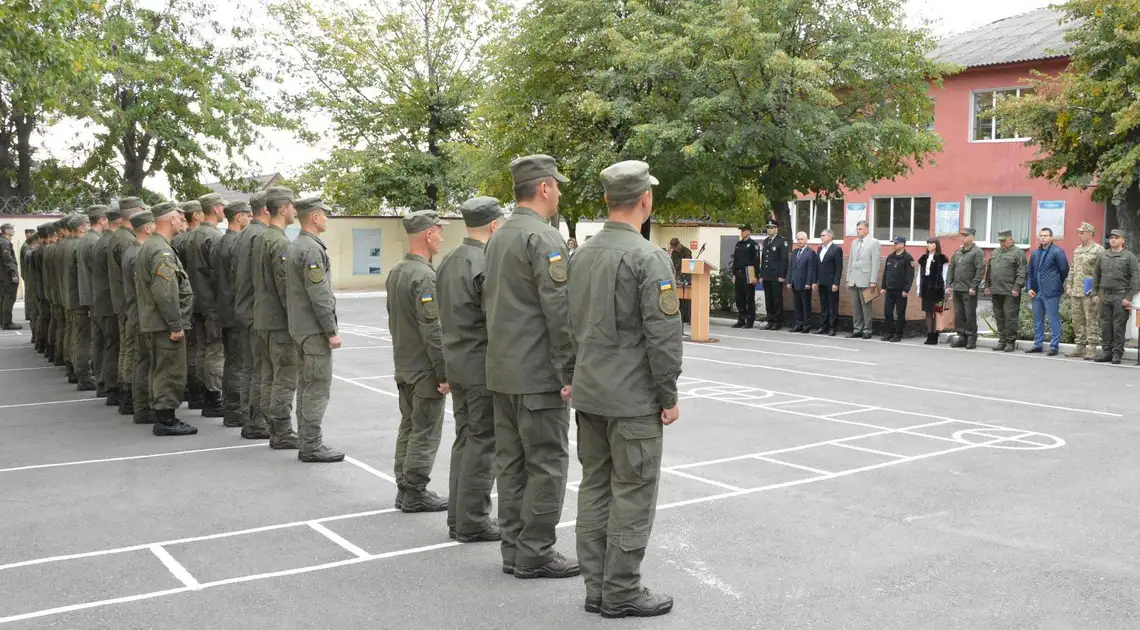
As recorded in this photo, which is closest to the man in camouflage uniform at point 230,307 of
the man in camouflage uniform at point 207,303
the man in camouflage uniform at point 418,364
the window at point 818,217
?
the man in camouflage uniform at point 207,303

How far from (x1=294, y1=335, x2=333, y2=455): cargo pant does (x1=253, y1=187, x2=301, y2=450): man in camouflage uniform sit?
36 cm

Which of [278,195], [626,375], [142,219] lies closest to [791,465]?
[626,375]

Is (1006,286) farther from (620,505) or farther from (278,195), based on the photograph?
(620,505)

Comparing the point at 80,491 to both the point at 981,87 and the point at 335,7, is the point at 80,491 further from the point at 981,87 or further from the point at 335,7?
the point at 335,7

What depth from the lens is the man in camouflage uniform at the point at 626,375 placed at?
4.81m

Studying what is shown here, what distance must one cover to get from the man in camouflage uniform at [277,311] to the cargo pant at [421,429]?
220 centimetres

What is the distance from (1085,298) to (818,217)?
22520 millimetres

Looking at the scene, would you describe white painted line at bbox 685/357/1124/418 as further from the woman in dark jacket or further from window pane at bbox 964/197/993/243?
window pane at bbox 964/197/993/243

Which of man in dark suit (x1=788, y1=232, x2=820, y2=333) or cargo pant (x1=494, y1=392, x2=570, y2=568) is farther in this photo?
man in dark suit (x1=788, y1=232, x2=820, y2=333)

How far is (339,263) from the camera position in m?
35.7

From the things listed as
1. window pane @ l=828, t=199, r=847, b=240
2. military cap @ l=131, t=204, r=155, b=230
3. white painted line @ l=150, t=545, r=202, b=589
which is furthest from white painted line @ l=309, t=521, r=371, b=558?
window pane @ l=828, t=199, r=847, b=240

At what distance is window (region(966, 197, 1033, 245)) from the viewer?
101 feet

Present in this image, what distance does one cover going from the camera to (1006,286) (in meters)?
16.5

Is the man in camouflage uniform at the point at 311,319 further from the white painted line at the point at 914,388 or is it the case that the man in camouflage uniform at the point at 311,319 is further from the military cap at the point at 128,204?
the white painted line at the point at 914,388
